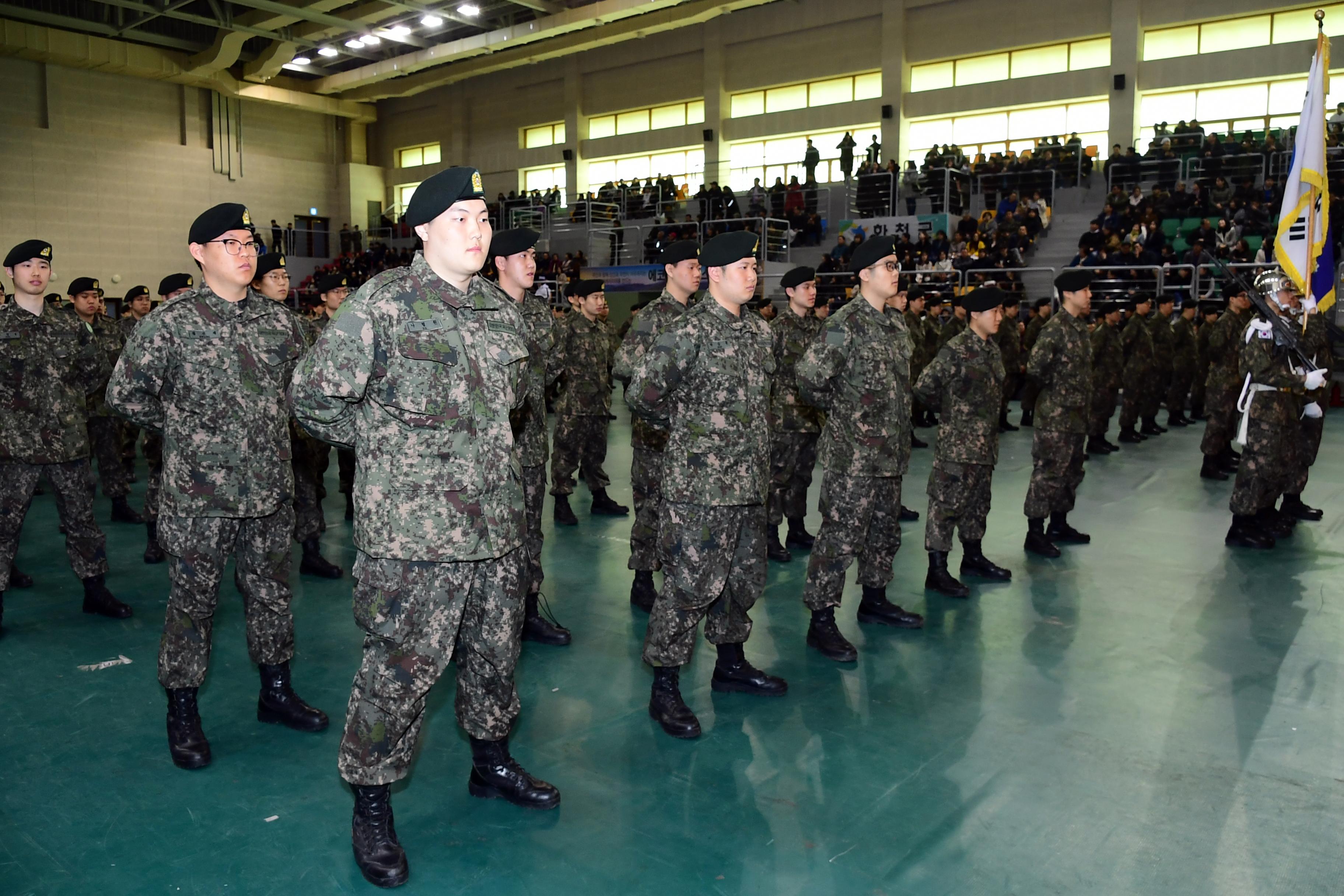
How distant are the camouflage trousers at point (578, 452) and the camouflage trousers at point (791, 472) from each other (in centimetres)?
167

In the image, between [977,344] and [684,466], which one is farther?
[977,344]

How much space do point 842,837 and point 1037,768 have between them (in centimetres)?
86


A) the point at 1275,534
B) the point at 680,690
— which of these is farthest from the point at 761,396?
the point at 1275,534

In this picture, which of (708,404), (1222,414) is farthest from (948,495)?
(1222,414)

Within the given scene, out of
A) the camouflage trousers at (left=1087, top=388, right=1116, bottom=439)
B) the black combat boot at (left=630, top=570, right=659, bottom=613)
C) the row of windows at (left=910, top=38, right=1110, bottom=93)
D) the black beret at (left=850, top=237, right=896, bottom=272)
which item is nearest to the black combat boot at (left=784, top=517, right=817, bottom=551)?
the black combat boot at (left=630, top=570, right=659, bottom=613)

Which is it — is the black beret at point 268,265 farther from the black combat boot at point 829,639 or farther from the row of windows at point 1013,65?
the row of windows at point 1013,65

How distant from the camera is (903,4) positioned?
22047 mm

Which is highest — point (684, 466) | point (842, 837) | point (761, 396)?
point (761, 396)

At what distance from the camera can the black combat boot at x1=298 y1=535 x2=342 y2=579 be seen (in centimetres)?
577

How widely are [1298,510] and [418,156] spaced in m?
30.1

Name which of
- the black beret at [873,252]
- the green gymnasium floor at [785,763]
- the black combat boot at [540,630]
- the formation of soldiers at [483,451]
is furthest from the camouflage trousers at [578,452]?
the black beret at [873,252]

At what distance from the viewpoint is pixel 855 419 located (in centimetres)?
441

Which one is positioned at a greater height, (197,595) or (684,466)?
(684,466)

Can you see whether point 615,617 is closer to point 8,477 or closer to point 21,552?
point 8,477
